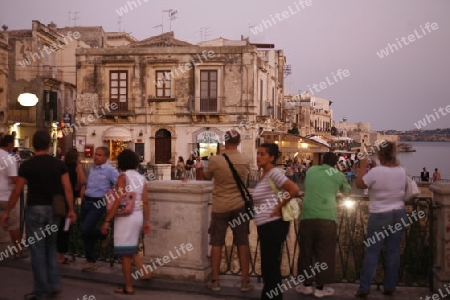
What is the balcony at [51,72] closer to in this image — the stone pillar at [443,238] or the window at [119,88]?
the window at [119,88]

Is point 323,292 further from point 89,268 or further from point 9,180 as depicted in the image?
point 9,180

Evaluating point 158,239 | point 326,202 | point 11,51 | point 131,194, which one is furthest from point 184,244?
point 11,51

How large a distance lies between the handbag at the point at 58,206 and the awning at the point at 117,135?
78.3 ft

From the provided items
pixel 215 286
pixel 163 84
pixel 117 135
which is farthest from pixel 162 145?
pixel 215 286

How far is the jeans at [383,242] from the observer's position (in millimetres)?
5902

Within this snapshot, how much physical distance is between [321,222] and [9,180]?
13.8ft

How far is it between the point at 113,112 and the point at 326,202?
24.8 meters

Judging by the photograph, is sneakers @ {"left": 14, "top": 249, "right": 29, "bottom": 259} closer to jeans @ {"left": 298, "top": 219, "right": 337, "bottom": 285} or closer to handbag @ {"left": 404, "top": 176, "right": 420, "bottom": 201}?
jeans @ {"left": 298, "top": 219, "right": 337, "bottom": 285}

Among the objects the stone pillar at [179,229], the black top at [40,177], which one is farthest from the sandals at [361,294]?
the black top at [40,177]

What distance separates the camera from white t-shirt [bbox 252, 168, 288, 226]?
17.6 feet

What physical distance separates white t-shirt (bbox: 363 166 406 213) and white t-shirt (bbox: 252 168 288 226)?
1.20 metres

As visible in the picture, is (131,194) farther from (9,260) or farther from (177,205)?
(9,260)

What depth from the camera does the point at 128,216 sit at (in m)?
5.92

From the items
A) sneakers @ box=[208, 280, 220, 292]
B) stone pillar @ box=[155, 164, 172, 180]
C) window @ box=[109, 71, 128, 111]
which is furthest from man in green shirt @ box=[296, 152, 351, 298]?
window @ box=[109, 71, 128, 111]
